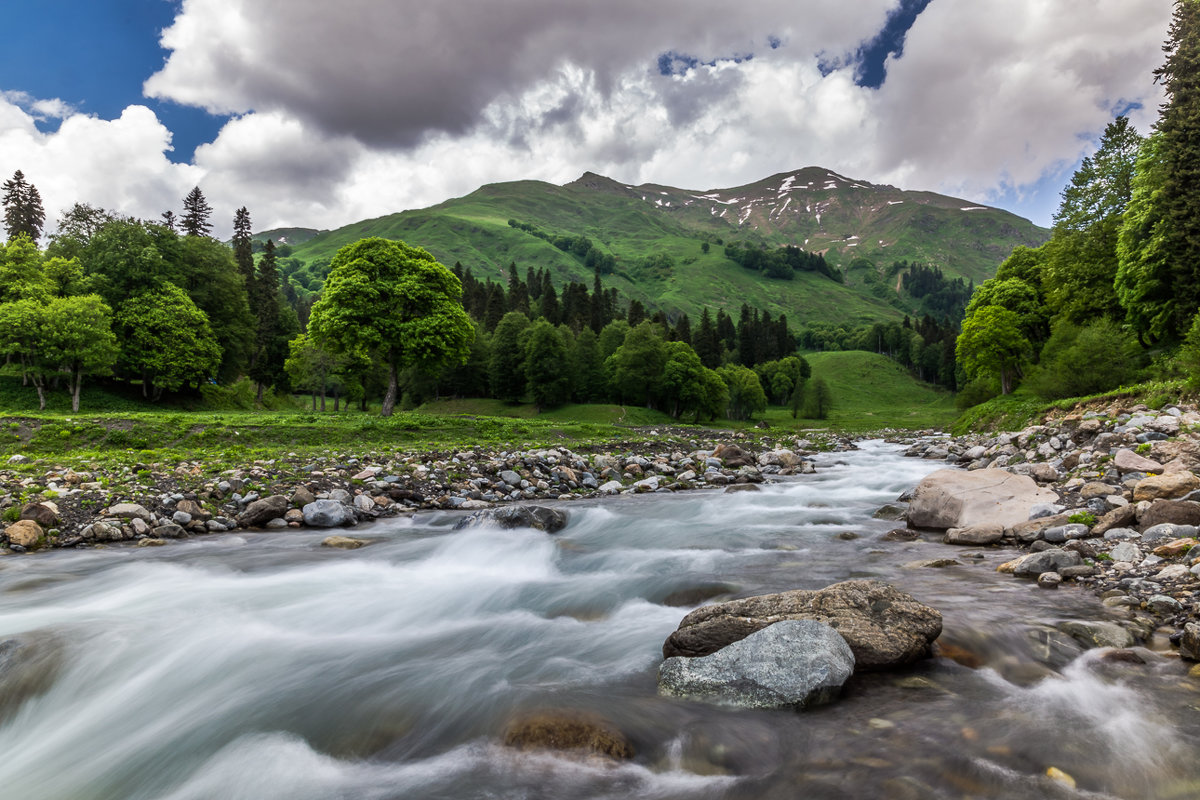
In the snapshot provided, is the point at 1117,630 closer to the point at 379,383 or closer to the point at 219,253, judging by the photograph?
the point at 219,253

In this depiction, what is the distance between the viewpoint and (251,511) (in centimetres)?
1417

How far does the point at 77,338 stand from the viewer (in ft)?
122

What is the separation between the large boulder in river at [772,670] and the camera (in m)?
5.52

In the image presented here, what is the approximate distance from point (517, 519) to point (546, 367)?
206ft

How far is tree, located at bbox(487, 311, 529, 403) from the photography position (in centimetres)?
8075

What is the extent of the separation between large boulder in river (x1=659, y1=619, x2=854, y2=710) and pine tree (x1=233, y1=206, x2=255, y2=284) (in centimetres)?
7439

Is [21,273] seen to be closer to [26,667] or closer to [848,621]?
[26,667]

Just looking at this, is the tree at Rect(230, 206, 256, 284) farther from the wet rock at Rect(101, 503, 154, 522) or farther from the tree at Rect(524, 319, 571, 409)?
the wet rock at Rect(101, 503, 154, 522)

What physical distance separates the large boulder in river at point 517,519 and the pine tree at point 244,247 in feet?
217

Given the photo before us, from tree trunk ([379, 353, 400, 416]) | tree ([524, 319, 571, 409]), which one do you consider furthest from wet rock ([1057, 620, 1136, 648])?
tree ([524, 319, 571, 409])

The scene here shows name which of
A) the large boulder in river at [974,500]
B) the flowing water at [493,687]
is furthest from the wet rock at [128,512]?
the large boulder in river at [974,500]

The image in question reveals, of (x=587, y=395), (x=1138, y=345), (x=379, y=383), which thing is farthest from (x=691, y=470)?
(x=379, y=383)

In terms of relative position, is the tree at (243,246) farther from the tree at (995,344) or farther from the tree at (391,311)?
the tree at (995,344)

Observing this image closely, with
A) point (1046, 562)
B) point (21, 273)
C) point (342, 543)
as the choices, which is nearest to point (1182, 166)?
point (1046, 562)
